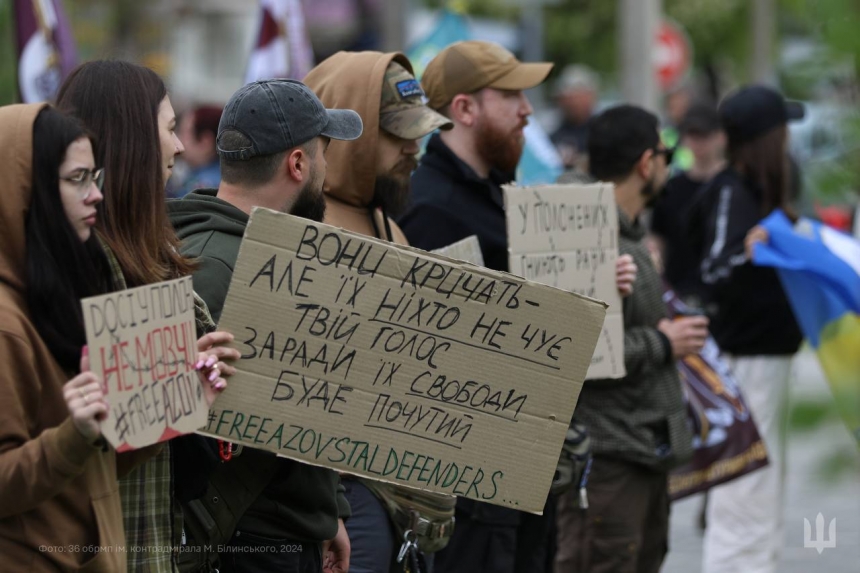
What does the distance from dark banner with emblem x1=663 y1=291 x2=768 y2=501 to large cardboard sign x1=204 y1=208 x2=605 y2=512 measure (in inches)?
91.5

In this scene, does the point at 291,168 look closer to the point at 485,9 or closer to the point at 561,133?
the point at 561,133

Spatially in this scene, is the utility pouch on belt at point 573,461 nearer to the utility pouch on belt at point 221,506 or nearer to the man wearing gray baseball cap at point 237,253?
the man wearing gray baseball cap at point 237,253

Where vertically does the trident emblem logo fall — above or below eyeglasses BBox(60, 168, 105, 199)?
below

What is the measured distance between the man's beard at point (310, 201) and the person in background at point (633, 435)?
5.45 feet

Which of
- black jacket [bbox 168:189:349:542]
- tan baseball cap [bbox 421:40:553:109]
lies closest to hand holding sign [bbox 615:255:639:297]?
tan baseball cap [bbox 421:40:553:109]

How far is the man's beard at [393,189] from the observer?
3988mm

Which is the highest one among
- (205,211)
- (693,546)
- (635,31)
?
(635,31)

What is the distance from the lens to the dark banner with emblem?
5293mm

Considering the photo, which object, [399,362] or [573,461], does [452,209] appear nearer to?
[573,461]

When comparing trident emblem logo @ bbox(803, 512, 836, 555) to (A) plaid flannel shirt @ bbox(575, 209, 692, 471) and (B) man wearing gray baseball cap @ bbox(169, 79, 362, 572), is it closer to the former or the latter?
(A) plaid flannel shirt @ bbox(575, 209, 692, 471)

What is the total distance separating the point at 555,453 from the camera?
3094 mm

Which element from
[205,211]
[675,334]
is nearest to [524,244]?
[675,334]

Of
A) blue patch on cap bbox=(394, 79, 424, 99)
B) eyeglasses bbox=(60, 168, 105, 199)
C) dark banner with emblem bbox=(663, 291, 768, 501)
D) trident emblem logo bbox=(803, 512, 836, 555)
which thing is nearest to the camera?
eyeglasses bbox=(60, 168, 105, 199)

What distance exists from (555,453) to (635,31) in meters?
10.4
